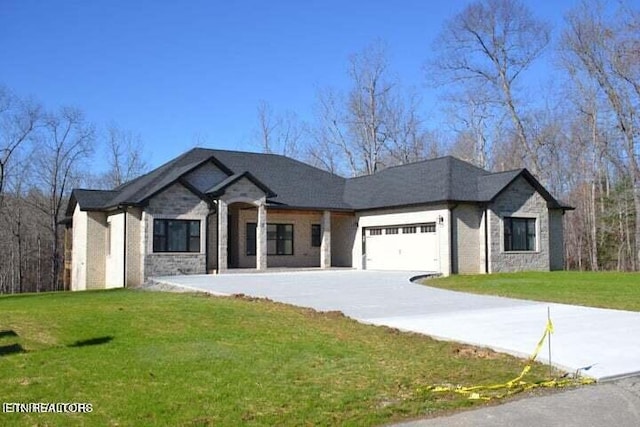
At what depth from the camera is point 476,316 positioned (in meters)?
13.3

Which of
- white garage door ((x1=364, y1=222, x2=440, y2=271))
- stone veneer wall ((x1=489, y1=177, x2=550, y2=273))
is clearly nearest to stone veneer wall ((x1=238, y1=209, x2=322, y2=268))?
white garage door ((x1=364, y1=222, x2=440, y2=271))

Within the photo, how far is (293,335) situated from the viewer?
34.7 feet

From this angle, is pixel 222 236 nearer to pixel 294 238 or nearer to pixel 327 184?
pixel 294 238

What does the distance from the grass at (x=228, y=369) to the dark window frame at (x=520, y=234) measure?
17.1 meters

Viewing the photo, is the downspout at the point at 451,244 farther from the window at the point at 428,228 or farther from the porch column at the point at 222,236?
the porch column at the point at 222,236

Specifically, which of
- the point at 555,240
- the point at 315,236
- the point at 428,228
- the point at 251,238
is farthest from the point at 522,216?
the point at 251,238

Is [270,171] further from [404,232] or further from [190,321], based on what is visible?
[190,321]

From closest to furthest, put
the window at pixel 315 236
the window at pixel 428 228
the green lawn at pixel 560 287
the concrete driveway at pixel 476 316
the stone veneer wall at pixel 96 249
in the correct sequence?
the concrete driveway at pixel 476 316, the green lawn at pixel 560 287, the window at pixel 428 228, the stone veneer wall at pixel 96 249, the window at pixel 315 236

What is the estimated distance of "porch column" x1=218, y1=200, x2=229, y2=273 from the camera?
2614 centimetres

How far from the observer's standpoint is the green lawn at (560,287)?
1655 centimetres

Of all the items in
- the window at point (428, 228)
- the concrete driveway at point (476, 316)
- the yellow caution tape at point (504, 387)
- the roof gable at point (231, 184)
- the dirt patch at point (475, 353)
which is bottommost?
the yellow caution tape at point (504, 387)

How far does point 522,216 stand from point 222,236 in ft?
43.8

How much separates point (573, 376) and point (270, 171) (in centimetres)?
2568

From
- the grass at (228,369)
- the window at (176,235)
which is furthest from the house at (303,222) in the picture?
the grass at (228,369)
